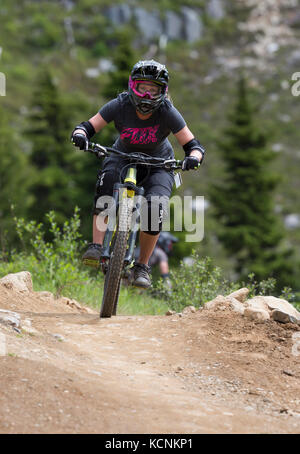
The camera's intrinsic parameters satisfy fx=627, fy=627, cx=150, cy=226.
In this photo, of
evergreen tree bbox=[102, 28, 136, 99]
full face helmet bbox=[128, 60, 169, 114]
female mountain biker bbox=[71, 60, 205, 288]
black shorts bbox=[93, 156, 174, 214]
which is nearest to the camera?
full face helmet bbox=[128, 60, 169, 114]

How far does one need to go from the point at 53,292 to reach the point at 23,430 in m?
4.56

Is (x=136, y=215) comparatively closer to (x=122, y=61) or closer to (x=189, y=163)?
(x=189, y=163)

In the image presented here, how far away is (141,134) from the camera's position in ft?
20.2

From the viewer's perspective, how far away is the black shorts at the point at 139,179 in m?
6.10

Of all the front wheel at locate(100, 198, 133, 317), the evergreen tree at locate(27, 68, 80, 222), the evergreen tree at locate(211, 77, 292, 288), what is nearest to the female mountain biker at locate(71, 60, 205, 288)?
the front wheel at locate(100, 198, 133, 317)

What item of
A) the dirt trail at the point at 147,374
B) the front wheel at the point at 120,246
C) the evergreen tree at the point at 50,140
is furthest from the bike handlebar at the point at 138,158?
the evergreen tree at the point at 50,140

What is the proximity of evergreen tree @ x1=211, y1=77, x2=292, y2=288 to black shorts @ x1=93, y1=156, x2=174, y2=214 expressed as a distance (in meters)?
16.4

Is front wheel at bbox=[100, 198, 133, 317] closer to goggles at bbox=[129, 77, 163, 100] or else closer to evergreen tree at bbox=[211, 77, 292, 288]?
goggles at bbox=[129, 77, 163, 100]

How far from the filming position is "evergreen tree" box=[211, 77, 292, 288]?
23.3m

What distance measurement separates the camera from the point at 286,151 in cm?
4862

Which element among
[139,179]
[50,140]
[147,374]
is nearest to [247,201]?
[50,140]

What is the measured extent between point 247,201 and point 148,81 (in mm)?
19357
